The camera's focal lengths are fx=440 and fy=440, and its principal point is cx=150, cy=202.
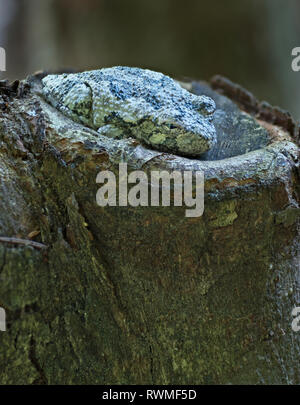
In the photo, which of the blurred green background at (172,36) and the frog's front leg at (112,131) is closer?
the frog's front leg at (112,131)

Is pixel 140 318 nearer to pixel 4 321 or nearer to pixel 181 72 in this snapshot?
pixel 4 321

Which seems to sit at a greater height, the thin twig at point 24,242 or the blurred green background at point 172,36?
the blurred green background at point 172,36

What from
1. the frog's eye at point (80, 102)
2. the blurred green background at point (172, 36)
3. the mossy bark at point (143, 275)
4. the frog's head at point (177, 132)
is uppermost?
the blurred green background at point (172, 36)

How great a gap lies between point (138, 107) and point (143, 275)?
194 millimetres

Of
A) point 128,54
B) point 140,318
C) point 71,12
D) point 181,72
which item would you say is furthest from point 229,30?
point 140,318

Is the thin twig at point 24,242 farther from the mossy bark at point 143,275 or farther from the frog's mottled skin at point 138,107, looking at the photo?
the frog's mottled skin at point 138,107

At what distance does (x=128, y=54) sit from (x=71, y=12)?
22 centimetres

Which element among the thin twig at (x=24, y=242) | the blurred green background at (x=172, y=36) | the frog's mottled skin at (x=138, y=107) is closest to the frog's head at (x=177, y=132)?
the frog's mottled skin at (x=138, y=107)

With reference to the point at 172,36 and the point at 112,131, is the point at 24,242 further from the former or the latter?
the point at 172,36

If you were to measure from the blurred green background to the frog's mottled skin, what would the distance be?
2.45ft

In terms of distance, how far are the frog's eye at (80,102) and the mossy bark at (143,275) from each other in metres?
0.04

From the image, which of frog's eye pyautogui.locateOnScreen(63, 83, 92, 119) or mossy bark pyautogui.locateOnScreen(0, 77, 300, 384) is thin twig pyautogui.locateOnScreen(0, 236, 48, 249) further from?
frog's eye pyautogui.locateOnScreen(63, 83, 92, 119)

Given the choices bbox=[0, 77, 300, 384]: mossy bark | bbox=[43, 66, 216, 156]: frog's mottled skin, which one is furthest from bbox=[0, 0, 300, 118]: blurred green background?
bbox=[0, 77, 300, 384]: mossy bark

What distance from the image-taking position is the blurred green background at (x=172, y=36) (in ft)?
4.22
